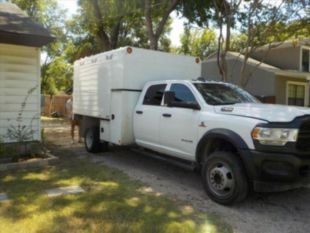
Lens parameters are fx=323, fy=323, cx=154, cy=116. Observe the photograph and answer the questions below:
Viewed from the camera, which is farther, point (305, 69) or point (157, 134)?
point (305, 69)

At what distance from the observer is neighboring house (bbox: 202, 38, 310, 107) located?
20031mm

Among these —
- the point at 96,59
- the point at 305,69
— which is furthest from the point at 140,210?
the point at 305,69

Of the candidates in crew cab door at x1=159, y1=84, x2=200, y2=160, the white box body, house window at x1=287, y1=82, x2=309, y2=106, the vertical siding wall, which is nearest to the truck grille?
crew cab door at x1=159, y1=84, x2=200, y2=160

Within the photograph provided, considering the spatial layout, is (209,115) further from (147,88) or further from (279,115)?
(147,88)

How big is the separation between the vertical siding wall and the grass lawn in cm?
199

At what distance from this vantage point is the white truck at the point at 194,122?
4707mm

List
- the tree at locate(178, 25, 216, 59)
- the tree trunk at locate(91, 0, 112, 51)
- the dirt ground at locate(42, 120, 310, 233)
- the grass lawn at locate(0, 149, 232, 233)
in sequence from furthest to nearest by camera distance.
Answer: the tree at locate(178, 25, 216, 59) < the tree trunk at locate(91, 0, 112, 51) < the dirt ground at locate(42, 120, 310, 233) < the grass lawn at locate(0, 149, 232, 233)

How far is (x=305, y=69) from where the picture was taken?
22.1 meters

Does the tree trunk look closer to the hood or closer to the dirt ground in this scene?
the dirt ground

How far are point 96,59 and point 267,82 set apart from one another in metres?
14.4

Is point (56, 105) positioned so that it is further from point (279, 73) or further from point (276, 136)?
point (276, 136)

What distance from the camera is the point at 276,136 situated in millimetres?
4656

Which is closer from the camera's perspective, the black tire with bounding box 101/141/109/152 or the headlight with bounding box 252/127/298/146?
the headlight with bounding box 252/127/298/146

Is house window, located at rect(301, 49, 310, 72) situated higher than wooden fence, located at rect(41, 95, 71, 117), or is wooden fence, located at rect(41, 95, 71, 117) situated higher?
house window, located at rect(301, 49, 310, 72)
